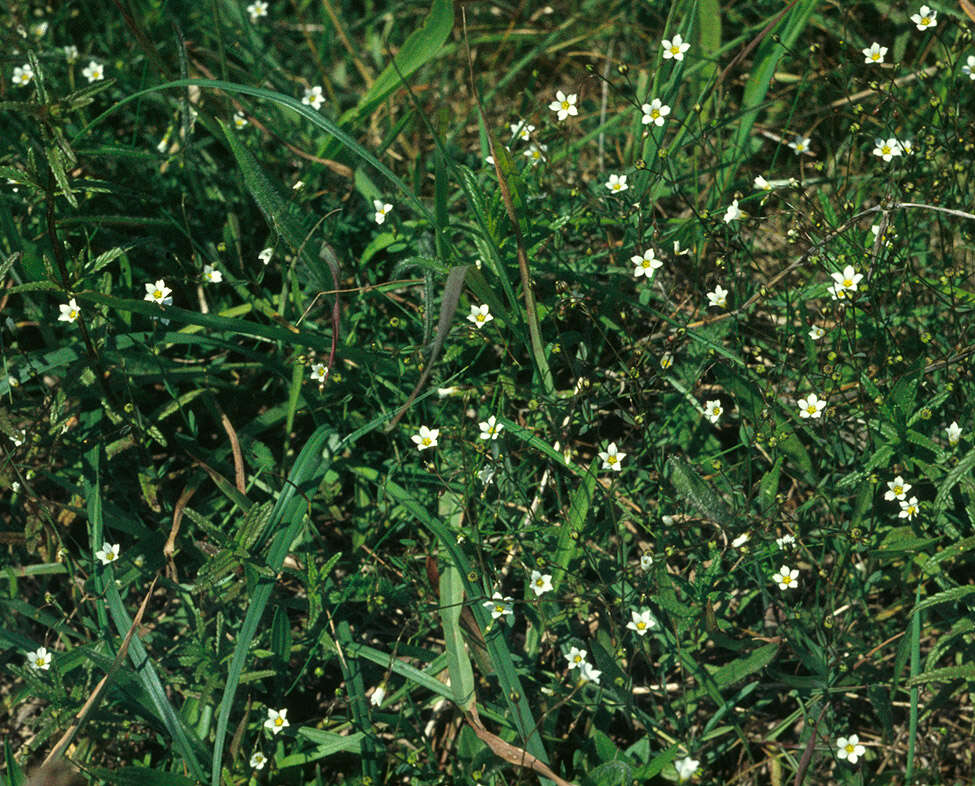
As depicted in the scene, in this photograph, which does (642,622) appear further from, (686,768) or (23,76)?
(23,76)

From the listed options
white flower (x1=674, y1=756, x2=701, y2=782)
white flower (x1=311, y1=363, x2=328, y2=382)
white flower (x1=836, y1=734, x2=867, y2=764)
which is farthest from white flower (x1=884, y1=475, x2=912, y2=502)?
white flower (x1=311, y1=363, x2=328, y2=382)

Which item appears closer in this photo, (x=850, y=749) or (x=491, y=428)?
(x=850, y=749)

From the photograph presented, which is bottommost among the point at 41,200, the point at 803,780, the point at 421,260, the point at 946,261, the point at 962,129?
the point at 803,780

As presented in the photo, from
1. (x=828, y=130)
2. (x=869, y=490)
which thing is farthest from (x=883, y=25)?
(x=869, y=490)

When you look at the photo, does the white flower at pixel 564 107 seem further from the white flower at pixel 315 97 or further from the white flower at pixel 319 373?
the white flower at pixel 319 373

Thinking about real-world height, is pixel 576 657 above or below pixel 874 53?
below

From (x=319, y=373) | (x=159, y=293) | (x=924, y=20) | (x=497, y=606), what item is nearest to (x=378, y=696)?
(x=497, y=606)

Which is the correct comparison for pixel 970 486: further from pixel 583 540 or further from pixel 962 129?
pixel 962 129
